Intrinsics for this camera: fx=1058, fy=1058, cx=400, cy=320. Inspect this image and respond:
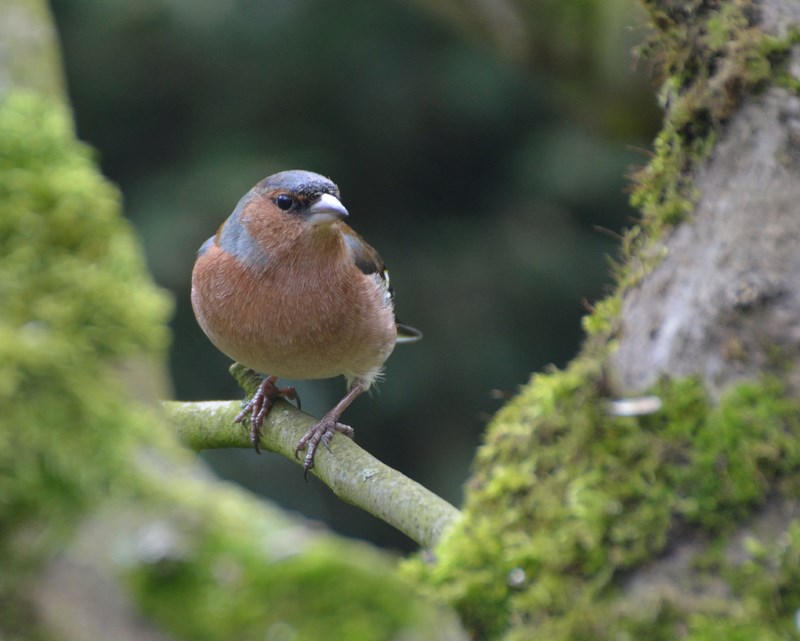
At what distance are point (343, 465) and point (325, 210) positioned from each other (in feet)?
4.04

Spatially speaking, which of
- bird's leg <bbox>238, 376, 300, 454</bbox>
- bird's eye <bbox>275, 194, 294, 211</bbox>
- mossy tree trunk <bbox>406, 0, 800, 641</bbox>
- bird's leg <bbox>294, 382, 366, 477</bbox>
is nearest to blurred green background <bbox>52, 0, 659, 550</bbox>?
bird's leg <bbox>238, 376, 300, 454</bbox>

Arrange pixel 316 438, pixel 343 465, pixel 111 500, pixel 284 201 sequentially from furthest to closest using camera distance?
pixel 284 201 → pixel 316 438 → pixel 343 465 → pixel 111 500

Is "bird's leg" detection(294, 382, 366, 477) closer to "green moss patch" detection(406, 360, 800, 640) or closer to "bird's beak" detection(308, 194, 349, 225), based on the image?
"bird's beak" detection(308, 194, 349, 225)

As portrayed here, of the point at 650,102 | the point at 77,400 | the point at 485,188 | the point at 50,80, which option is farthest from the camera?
the point at 485,188

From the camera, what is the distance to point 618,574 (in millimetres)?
1581

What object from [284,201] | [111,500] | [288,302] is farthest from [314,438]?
[111,500]

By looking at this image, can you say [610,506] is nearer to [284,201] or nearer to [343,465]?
[343,465]

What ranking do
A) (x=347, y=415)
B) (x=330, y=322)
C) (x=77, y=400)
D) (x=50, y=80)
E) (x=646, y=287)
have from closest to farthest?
(x=77, y=400) < (x=50, y=80) < (x=646, y=287) < (x=330, y=322) < (x=347, y=415)

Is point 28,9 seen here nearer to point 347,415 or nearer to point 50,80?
point 50,80

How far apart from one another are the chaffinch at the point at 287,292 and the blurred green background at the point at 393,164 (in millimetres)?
4427

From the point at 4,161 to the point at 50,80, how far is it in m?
0.25

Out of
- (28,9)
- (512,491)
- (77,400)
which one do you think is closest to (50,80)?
(28,9)

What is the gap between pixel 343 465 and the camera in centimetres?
352

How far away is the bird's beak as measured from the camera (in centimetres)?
428
